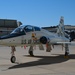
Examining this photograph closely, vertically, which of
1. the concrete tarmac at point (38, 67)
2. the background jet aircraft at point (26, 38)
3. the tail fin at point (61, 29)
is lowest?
the concrete tarmac at point (38, 67)

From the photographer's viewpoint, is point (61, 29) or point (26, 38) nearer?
point (26, 38)

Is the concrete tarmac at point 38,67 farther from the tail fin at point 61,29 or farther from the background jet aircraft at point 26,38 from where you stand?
the tail fin at point 61,29

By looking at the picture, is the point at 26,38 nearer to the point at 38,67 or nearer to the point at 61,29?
the point at 38,67

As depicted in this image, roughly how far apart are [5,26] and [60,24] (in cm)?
6222

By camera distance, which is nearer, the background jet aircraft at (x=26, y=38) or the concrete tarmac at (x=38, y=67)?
the concrete tarmac at (x=38, y=67)

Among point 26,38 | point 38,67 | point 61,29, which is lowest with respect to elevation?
point 38,67

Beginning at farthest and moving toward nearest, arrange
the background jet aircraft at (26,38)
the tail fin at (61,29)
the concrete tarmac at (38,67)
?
the tail fin at (61,29)
the background jet aircraft at (26,38)
the concrete tarmac at (38,67)

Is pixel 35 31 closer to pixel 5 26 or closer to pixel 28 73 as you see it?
pixel 28 73

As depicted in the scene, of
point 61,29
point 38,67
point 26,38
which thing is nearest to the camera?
point 38,67

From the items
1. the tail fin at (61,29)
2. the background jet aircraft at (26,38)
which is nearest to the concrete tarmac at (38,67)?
the background jet aircraft at (26,38)

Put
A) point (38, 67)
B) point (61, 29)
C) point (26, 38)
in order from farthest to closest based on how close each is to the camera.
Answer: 1. point (61, 29)
2. point (26, 38)
3. point (38, 67)

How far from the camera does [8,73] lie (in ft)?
35.9

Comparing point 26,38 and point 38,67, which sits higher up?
point 26,38

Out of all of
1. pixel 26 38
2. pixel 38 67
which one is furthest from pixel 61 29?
pixel 38 67
